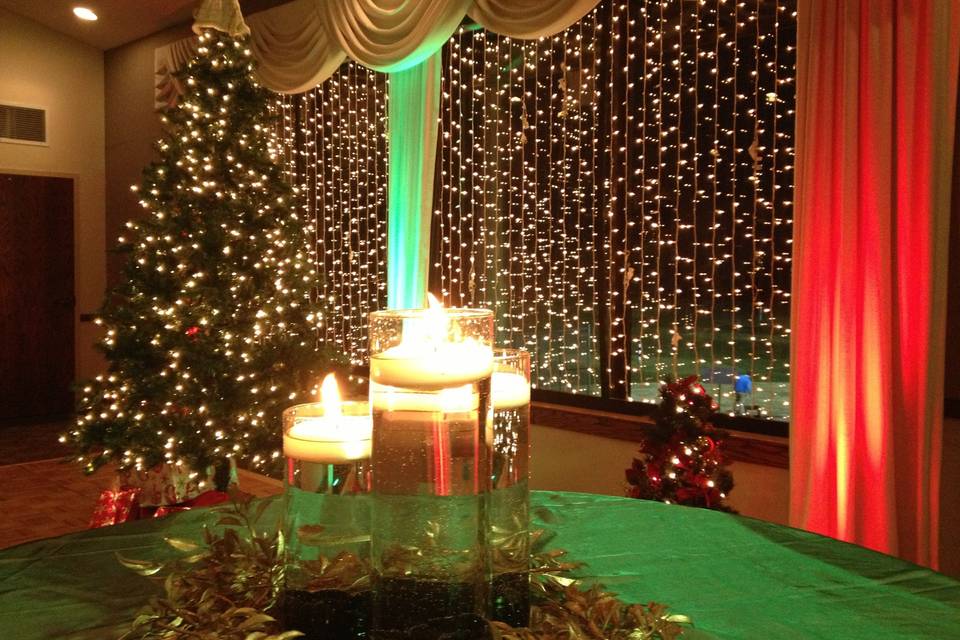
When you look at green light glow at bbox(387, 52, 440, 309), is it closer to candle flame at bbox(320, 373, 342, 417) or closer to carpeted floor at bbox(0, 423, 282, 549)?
carpeted floor at bbox(0, 423, 282, 549)

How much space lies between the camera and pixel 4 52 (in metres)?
6.21

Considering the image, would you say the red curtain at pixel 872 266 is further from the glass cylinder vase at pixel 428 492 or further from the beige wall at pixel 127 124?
the beige wall at pixel 127 124

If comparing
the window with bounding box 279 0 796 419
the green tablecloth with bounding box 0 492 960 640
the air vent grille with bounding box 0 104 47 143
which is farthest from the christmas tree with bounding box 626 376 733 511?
the air vent grille with bounding box 0 104 47 143

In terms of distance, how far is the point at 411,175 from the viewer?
420 centimetres

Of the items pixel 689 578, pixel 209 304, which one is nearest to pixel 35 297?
pixel 209 304

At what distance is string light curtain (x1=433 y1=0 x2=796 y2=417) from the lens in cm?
306

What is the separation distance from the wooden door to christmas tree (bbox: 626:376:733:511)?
5.28 meters

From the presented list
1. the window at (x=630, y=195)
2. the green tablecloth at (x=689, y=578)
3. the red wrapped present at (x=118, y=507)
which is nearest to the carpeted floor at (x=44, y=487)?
the red wrapped present at (x=118, y=507)

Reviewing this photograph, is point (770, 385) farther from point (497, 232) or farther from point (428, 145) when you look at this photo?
point (428, 145)

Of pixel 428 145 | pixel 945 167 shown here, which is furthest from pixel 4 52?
pixel 945 167

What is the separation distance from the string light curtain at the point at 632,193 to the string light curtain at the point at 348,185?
532mm

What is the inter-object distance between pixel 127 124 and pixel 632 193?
189 inches

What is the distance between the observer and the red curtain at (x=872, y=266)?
2.46 meters

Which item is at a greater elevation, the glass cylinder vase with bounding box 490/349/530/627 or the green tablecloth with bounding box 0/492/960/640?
the glass cylinder vase with bounding box 490/349/530/627
